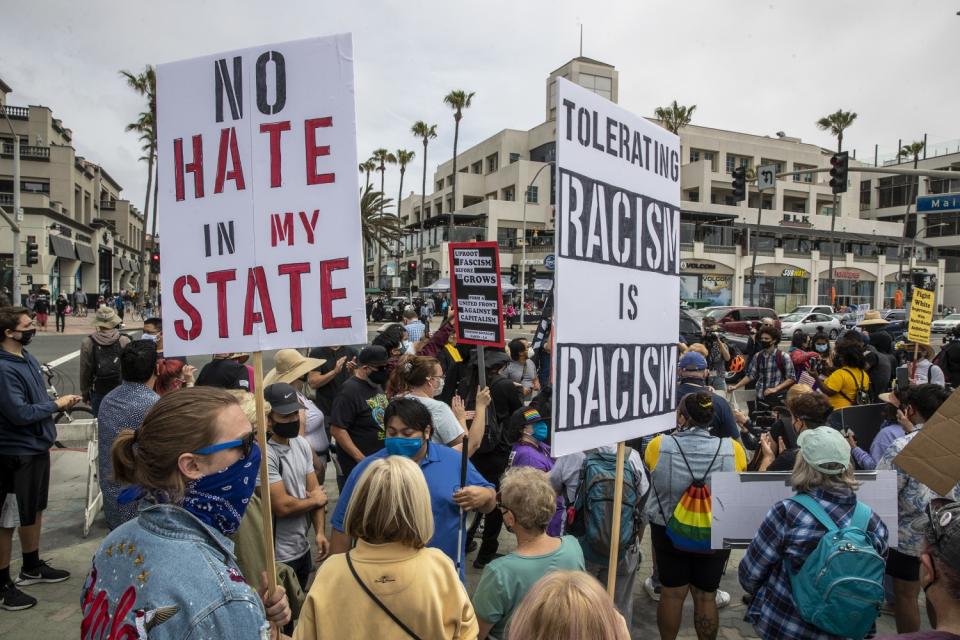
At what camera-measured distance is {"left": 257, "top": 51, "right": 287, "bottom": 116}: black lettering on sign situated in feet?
8.45

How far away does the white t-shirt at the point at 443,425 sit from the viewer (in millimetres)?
3838

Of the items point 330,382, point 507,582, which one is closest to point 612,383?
point 507,582

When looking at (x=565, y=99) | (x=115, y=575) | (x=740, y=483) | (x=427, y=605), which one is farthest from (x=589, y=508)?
(x=115, y=575)

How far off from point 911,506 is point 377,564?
10.9ft

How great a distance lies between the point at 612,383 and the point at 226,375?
3.71 meters

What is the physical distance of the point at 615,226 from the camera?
2732 mm

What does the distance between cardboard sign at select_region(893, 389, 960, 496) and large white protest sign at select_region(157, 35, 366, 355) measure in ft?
7.63

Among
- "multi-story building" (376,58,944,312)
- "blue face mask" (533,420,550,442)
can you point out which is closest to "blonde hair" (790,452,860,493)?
"blue face mask" (533,420,550,442)

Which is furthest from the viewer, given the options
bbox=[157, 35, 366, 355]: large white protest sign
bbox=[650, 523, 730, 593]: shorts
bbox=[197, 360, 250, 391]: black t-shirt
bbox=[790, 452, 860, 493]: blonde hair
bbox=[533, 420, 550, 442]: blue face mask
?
bbox=[197, 360, 250, 391]: black t-shirt

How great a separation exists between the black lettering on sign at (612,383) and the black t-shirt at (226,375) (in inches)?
135

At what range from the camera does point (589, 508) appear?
350 cm

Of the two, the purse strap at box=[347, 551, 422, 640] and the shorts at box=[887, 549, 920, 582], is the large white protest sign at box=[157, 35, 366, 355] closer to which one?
the purse strap at box=[347, 551, 422, 640]

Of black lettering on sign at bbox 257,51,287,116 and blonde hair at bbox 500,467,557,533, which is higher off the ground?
black lettering on sign at bbox 257,51,287,116

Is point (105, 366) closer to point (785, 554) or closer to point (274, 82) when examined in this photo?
point (274, 82)
